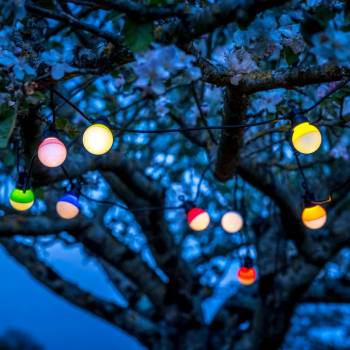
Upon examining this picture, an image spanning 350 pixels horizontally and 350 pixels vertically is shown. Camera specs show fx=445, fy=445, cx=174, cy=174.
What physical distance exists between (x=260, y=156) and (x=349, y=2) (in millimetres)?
1879

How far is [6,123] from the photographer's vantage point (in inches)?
52.5

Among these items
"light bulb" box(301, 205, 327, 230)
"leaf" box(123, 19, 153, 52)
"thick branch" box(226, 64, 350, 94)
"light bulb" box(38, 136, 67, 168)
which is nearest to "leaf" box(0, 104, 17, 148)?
"light bulb" box(38, 136, 67, 168)

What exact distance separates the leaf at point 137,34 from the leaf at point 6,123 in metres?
0.47

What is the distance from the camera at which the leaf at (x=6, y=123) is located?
1.29 metres

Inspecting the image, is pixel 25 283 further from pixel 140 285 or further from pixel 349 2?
pixel 349 2

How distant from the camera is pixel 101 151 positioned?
4.66 feet

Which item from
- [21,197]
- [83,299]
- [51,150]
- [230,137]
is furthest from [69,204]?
[83,299]

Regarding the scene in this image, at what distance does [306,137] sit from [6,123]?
919 millimetres

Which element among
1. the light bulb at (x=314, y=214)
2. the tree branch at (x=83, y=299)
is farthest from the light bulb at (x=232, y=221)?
the tree branch at (x=83, y=299)

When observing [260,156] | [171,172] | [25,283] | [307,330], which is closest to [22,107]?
[260,156]

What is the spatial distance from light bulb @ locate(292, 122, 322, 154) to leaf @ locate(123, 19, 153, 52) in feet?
2.06

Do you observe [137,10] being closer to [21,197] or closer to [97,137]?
[97,137]

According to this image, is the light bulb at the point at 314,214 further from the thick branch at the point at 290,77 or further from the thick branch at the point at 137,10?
the thick branch at the point at 137,10

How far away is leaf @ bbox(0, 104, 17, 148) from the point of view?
50.8 inches
